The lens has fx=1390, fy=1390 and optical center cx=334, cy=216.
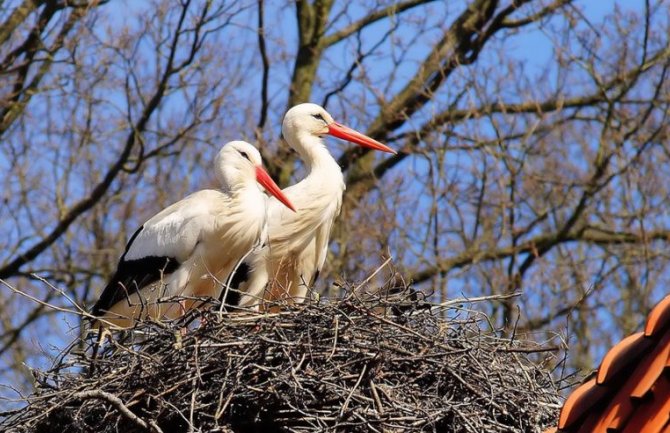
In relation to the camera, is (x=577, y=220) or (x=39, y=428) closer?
(x=39, y=428)

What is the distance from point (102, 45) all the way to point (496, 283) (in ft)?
13.4

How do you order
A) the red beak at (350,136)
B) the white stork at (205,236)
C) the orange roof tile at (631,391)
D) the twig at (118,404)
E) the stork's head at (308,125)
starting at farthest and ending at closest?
1. the red beak at (350,136)
2. the stork's head at (308,125)
3. the white stork at (205,236)
4. the twig at (118,404)
5. the orange roof tile at (631,391)

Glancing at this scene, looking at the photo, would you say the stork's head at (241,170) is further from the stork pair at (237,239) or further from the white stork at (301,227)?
the white stork at (301,227)

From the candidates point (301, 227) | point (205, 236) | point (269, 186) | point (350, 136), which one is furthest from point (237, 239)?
point (350, 136)

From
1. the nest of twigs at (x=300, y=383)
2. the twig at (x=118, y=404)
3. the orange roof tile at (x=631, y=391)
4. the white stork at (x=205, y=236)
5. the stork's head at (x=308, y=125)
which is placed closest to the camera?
the orange roof tile at (x=631, y=391)

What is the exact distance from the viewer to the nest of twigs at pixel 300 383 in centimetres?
568

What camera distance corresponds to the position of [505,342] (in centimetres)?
634

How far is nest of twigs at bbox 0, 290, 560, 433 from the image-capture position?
18.6 feet

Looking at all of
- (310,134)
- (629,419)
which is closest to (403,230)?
(310,134)

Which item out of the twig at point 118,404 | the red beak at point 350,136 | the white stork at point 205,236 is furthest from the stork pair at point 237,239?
the twig at point 118,404

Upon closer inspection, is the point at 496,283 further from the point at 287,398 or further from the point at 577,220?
the point at 287,398

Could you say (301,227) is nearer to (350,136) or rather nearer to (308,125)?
(308,125)

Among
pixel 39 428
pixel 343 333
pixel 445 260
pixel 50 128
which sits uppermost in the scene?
pixel 50 128

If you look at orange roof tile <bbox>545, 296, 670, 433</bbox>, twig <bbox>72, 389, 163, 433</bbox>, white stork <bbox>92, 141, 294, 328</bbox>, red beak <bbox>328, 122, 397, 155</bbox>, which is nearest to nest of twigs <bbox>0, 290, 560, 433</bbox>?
twig <bbox>72, 389, 163, 433</bbox>
